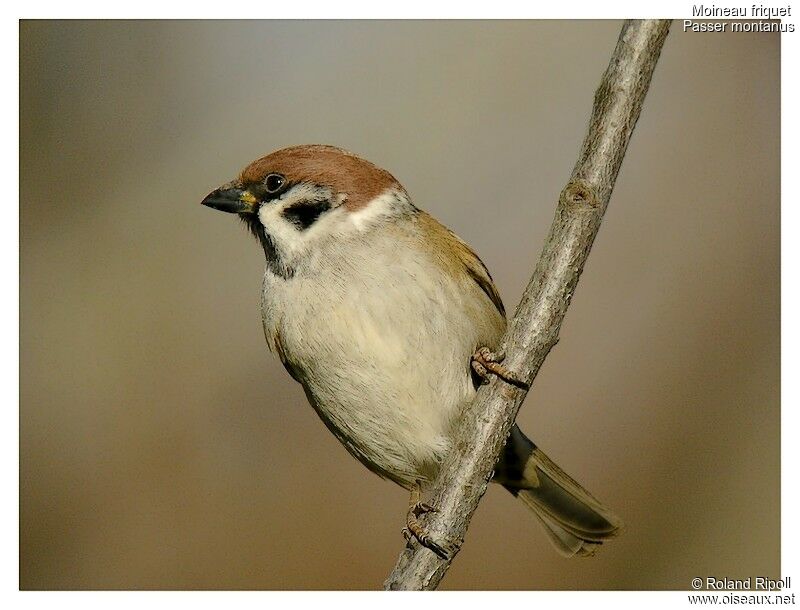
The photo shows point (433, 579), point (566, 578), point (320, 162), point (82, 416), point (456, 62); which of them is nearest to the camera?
point (433, 579)

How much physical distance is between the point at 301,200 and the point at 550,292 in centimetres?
102

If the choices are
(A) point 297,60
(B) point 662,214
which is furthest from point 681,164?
(A) point 297,60

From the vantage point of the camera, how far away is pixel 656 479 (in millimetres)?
3551

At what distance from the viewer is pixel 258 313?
3.76 m

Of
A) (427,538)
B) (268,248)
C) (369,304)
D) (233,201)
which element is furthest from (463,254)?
(427,538)

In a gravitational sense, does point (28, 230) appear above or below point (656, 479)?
above

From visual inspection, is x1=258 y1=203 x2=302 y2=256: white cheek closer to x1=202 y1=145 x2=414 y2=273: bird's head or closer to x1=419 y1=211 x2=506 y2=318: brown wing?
x1=202 y1=145 x2=414 y2=273: bird's head

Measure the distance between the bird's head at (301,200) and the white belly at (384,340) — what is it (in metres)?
0.10

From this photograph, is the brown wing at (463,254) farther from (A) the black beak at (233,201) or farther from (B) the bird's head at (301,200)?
(A) the black beak at (233,201)

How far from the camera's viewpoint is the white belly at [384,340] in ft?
9.04

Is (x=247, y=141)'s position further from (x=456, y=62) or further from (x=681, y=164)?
(x=681, y=164)

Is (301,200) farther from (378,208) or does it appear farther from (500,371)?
(500,371)

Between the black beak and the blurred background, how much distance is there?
16 cm

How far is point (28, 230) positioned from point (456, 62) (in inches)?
80.1
